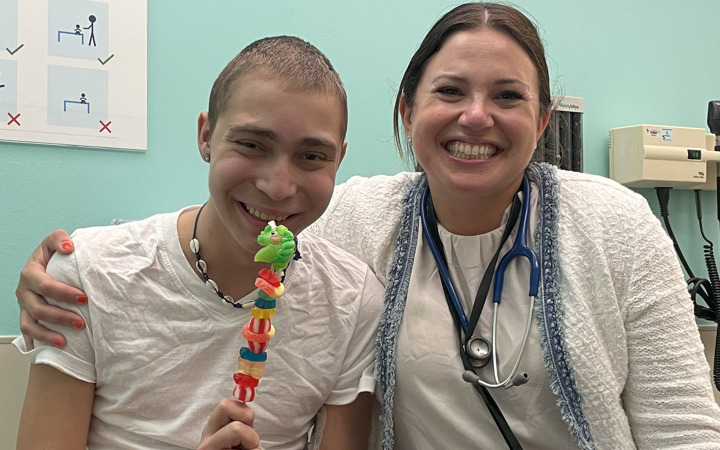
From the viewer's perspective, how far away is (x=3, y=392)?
1.61 meters

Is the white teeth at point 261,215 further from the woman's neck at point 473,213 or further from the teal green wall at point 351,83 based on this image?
the teal green wall at point 351,83

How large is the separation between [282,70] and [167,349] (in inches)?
20.6

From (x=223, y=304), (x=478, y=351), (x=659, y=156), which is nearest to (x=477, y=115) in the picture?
(x=478, y=351)

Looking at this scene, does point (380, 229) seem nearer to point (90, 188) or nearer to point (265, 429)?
point (265, 429)

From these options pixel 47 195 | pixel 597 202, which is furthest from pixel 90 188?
pixel 597 202

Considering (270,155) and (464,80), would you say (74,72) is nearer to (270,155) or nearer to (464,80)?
(270,155)

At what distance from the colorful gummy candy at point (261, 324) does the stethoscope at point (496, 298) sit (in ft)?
1.47

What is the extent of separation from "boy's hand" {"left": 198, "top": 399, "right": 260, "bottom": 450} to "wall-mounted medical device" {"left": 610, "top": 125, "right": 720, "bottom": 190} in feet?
5.80

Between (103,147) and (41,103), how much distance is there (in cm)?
18

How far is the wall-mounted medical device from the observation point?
7.26ft

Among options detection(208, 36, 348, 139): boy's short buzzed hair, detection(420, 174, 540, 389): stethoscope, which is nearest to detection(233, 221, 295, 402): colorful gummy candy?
detection(208, 36, 348, 139): boy's short buzzed hair

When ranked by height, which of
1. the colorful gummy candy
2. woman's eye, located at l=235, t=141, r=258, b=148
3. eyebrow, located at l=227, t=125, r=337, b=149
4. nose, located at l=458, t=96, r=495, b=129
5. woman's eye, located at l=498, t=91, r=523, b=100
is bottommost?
the colorful gummy candy

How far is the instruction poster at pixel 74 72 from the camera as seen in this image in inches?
64.3

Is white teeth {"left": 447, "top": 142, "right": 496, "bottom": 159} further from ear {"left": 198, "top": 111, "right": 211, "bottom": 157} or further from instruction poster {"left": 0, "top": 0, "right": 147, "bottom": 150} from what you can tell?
instruction poster {"left": 0, "top": 0, "right": 147, "bottom": 150}
